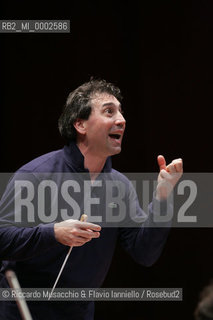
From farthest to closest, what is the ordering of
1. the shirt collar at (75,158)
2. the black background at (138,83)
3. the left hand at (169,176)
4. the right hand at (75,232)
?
the black background at (138,83)
the shirt collar at (75,158)
the left hand at (169,176)
the right hand at (75,232)

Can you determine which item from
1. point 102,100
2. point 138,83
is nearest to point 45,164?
point 102,100

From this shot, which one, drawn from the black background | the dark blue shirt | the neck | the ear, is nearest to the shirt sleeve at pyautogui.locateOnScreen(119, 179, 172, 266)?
the dark blue shirt

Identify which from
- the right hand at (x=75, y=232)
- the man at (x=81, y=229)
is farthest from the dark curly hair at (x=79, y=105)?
the right hand at (x=75, y=232)

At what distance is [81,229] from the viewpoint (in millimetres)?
1563

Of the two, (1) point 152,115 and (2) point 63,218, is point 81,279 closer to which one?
(2) point 63,218

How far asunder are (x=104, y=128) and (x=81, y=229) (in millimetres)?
433

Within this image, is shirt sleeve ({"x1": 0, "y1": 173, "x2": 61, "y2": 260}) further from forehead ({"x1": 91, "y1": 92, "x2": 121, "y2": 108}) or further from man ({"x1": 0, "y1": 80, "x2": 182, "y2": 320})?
forehead ({"x1": 91, "y1": 92, "x2": 121, "y2": 108})

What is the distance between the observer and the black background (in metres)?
2.64

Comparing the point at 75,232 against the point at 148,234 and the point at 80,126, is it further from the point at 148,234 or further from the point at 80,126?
the point at 80,126

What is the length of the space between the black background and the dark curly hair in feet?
2.46

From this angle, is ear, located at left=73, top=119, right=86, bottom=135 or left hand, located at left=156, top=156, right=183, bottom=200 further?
ear, located at left=73, top=119, right=86, bottom=135

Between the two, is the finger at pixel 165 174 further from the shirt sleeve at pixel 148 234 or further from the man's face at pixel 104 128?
the man's face at pixel 104 128

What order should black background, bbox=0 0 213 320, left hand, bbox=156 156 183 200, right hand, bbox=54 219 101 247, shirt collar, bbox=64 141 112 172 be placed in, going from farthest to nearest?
1. black background, bbox=0 0 213 320
2. shirt collar, bbox=64 141 112 172
3. left hand, bbox=156 156 183 200
4. right hand, bbox=54 219 101 247

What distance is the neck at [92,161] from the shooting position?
188 centimetres
